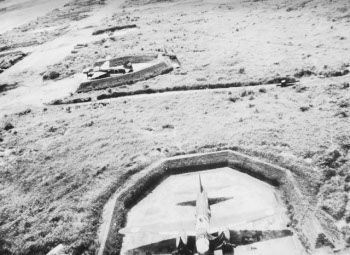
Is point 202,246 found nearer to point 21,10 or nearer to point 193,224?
point 193,224

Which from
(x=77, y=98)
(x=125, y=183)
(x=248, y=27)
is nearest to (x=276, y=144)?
(x=125, y=183)

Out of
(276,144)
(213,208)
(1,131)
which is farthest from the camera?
(1,131)

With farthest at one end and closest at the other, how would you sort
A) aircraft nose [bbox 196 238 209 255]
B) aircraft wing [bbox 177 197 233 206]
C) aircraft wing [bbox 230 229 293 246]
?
aircraft wing [bbox 177 197 233 206], aircraft wing [bbox 230 229 293 246], aircraft nose [bbox 196 238 209 255]

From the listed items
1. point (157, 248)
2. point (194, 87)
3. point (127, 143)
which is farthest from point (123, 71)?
point (157, 248)

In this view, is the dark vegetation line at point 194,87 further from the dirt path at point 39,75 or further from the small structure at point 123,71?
the dirt path at point 39,75

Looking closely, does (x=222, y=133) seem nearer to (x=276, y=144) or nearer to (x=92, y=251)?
(x=276, y=144)

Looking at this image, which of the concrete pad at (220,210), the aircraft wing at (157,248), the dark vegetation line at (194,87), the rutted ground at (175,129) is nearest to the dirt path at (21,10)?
the rutted ground at (175,129)

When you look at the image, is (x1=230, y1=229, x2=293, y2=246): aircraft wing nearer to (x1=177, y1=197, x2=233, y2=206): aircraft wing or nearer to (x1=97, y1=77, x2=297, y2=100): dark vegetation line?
(x1=177, y1=197, x2=233, y2=206): aircraft wing

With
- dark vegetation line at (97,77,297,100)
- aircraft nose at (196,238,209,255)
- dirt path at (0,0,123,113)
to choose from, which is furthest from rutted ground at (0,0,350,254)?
aircraft nose at (196,238,209,255)
